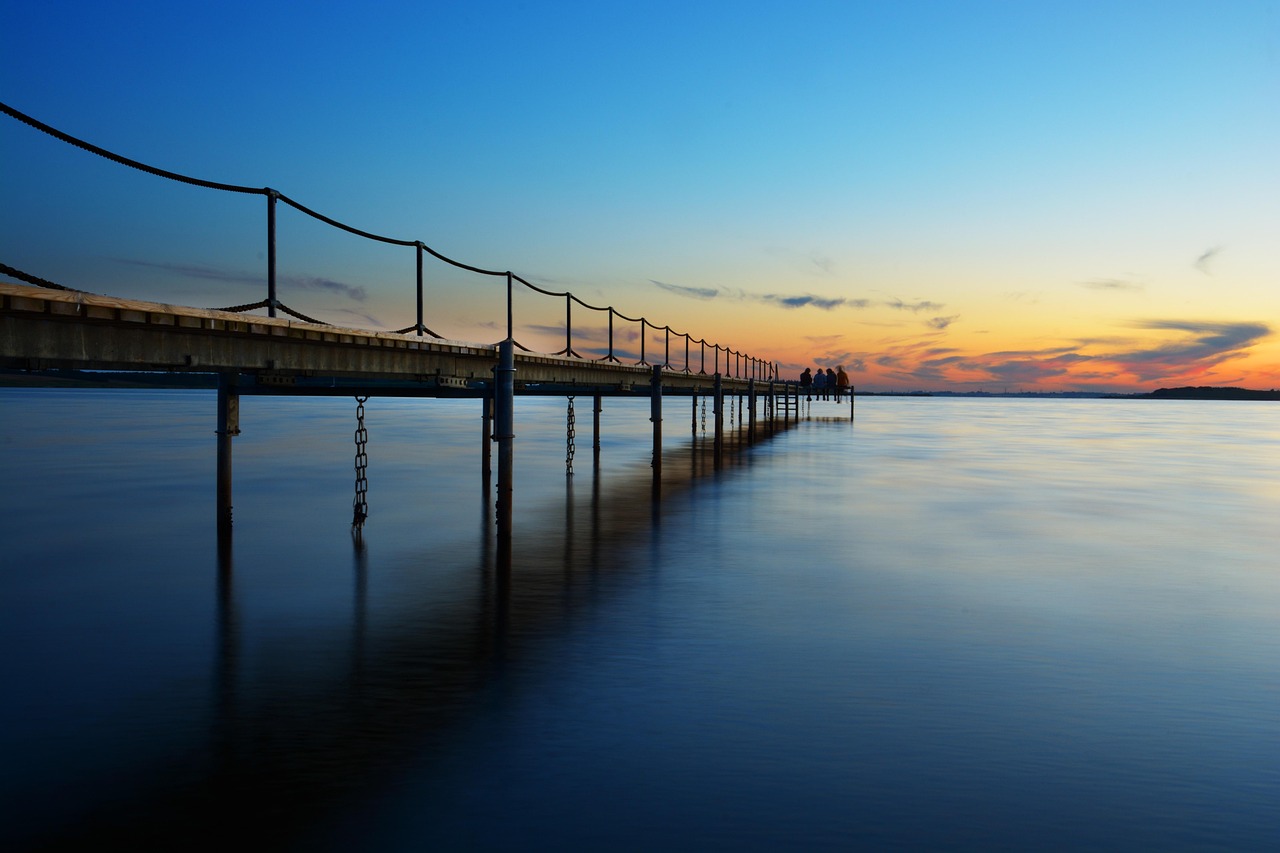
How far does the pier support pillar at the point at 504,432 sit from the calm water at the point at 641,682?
22.4 inches

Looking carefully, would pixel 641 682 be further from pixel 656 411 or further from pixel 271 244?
pixel 656 411

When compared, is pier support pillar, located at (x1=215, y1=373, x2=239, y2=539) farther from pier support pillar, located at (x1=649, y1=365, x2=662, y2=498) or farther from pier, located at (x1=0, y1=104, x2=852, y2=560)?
pier support pillar, located at (x1=649, y1=365, x2=662, y2=498)

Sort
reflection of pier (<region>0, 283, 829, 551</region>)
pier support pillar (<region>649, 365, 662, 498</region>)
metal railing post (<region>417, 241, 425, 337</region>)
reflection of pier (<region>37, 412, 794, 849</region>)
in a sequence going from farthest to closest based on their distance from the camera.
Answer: pier support pillar (<region>649, 365, 662, 498</region>), metal railing post (<region>417, 241, 425, 337</region>), reflection of pier (<region>0, 283, 829, 551</region>), reflection of pier (<region>37, 412, 794, 849</region>)

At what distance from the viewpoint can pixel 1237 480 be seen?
42.0 metres

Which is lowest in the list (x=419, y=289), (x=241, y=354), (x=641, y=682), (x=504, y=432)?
(x=641, y=682)

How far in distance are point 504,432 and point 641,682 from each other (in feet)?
32.0

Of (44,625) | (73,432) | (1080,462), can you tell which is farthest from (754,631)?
(73,432)

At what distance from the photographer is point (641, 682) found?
11078mm

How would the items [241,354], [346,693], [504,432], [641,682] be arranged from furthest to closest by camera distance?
[504,432]
[241,354]
[641,682]
[346,693]

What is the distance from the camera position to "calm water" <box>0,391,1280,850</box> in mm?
7480

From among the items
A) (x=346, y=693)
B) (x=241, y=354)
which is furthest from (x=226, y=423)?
(x=346, y=693)

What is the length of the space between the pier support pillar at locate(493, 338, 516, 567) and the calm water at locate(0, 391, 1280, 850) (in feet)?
1.87

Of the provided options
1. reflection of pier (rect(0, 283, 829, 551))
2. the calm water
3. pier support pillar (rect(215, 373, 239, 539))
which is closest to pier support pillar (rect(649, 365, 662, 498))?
reflection of pier (rect(0, 283, 829, 551))

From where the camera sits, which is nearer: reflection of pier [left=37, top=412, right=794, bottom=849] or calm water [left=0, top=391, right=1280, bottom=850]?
reflection of pier [left=37, top=412, right=794, bottom=849]
